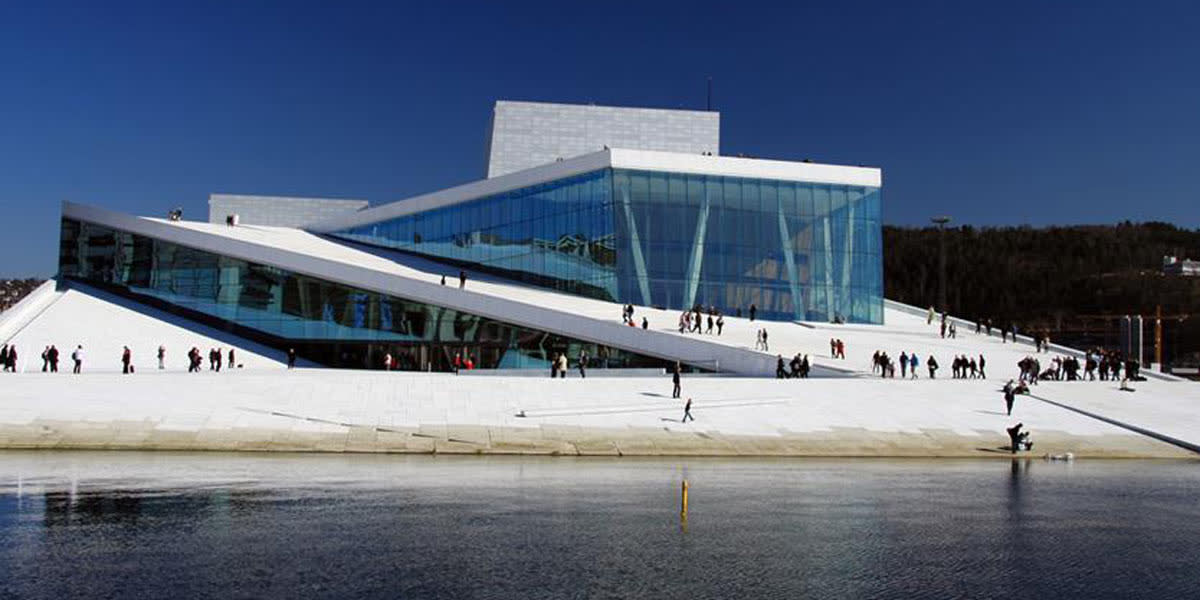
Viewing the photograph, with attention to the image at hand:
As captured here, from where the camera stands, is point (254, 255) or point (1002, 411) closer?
point (1002, 411)

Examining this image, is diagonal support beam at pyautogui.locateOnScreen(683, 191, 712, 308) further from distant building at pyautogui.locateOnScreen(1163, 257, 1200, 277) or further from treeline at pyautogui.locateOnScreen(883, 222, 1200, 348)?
distant building at pyautogui.locateOnScreen(1163, 257, 1200, 277)

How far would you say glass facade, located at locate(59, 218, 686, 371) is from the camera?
37.7m

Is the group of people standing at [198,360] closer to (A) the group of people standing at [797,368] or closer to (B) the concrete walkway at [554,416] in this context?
(B) the concrete walkway at [554,416]

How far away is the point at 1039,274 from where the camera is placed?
119m

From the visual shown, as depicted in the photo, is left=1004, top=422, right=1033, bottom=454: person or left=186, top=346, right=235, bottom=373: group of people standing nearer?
left=1004, top=422, right=1033, bottom=454: person

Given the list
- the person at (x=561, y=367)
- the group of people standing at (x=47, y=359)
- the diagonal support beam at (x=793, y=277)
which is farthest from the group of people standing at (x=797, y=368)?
the group of people standing at (x=47, y=359)

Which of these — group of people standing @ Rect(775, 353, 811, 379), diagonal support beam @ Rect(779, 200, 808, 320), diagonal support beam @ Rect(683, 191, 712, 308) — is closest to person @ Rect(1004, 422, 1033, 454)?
group of people standing @ Rect(775, 353, 811, 379)

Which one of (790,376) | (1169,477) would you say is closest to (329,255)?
(790,376)

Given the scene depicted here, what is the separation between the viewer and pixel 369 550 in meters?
12.4

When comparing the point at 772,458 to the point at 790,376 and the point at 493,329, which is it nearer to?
the point at 790,376

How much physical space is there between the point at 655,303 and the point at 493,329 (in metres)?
7.67

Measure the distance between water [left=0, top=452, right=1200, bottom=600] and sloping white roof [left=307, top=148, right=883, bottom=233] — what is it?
79.2ft

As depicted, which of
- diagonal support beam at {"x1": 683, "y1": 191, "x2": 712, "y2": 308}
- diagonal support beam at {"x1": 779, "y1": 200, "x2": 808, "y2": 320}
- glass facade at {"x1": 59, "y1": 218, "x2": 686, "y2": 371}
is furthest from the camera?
diagonal support beam at {"x1": 779, "y1": 200, "x2": 808, "y2": 320}

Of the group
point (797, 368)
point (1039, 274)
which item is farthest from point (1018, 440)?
point (1039, 274)
